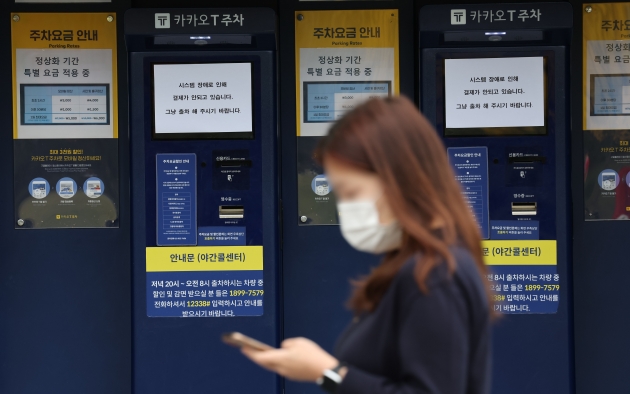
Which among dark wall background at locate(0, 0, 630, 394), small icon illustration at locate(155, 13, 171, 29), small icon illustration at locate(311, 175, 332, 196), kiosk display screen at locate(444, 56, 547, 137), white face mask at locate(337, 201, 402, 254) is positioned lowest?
dark wall background at locate(0, 0, 630, 394)

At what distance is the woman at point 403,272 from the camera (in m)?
1.32

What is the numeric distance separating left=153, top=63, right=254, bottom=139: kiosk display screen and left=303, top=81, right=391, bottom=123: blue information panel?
0.45 m

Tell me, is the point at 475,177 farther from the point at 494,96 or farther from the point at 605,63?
the point at 605,63

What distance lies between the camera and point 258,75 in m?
3.31

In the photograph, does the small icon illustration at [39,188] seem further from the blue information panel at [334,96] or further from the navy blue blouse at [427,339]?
the navy blue blouse at [427,339]

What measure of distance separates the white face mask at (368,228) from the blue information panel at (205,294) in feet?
6.21

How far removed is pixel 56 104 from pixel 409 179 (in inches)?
109

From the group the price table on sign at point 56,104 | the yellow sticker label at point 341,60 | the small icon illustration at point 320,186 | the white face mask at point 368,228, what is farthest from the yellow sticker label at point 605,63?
the white face mask at point 368,228

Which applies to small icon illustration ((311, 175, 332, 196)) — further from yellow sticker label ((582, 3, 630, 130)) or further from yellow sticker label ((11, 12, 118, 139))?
yellow sticker label ((582, 3, 630, 130))

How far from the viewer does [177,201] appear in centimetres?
332

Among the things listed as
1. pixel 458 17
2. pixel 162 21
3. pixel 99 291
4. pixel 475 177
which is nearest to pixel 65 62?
pixel 162 21

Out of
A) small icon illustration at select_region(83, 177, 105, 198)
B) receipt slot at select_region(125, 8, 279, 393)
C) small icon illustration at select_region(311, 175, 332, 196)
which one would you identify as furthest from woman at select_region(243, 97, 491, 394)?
small icon illustration at select_region(83, 177, 105, 198)

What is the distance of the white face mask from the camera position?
1.44 meters

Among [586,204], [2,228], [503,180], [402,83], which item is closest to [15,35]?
[2,228]
